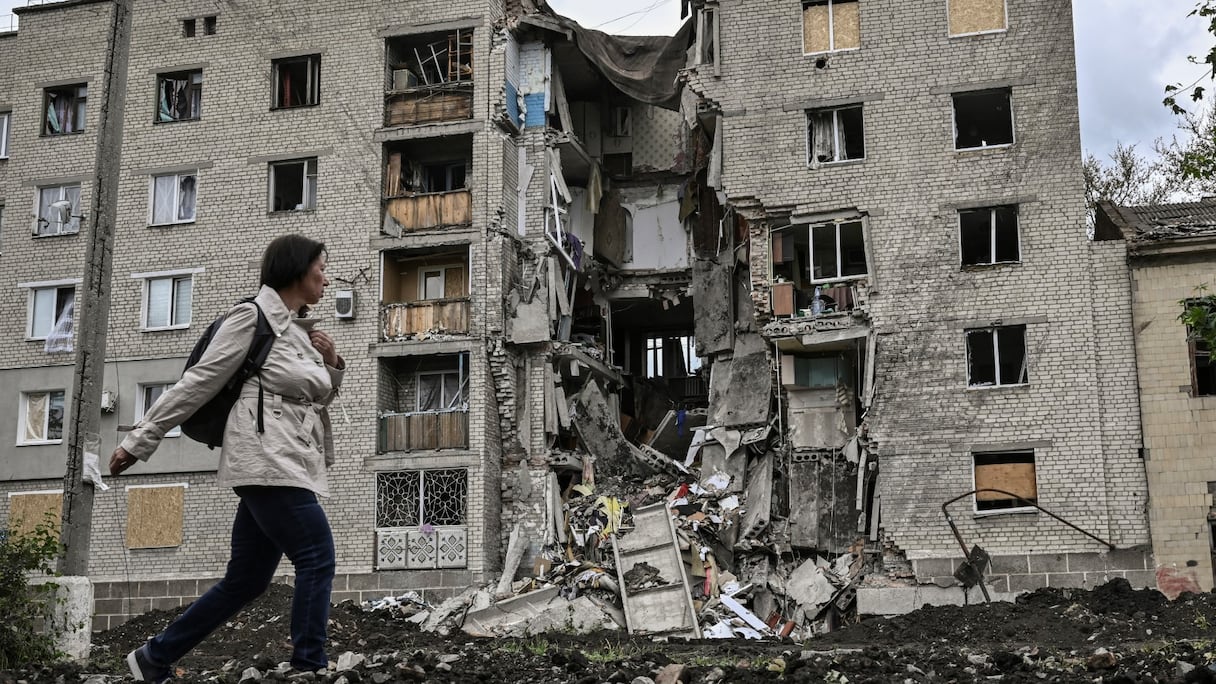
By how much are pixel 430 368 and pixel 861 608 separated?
1123 cm

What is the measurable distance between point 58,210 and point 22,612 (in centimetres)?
2627

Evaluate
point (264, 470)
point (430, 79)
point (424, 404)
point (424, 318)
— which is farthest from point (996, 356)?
point (264, 470)

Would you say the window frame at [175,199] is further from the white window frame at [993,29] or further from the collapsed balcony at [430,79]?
the white window frame at [993,29]

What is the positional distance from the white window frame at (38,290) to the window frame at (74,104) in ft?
13.0

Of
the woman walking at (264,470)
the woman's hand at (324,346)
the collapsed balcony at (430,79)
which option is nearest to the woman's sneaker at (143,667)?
the woman walking at (264,470)

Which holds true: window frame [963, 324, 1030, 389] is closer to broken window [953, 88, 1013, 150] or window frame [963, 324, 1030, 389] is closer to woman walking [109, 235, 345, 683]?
broken window [953, 88, 1013, 150]

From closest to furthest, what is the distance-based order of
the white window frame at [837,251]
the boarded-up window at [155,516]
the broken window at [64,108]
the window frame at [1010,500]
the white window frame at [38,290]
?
1. the window frame at [1010,500]
2. the white window frame at [837,251]
3. the boarded-up window at [155,516]
4. the white window frame at [38,290]
5. the broken window at [64,108]

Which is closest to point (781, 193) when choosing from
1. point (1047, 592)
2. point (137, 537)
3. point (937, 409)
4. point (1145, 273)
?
point (937, 409)

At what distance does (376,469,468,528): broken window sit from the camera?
28.5 m

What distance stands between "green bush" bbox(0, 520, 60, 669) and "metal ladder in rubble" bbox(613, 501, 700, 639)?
51.1ft

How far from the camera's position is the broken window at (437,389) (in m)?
29.9

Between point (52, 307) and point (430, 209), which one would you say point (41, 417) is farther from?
point (430, 209)

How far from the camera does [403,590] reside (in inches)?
1094

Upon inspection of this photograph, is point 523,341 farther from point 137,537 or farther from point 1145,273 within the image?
point 1145,273
